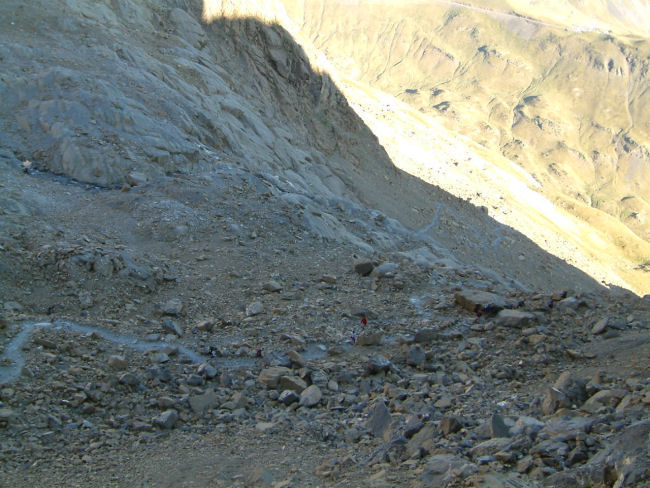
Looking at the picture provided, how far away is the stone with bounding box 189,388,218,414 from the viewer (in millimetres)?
6523

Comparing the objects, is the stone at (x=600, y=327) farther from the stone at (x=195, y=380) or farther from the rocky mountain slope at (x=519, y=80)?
the rocky mountain slope at (x=519, y=80)

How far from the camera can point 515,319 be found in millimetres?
8617

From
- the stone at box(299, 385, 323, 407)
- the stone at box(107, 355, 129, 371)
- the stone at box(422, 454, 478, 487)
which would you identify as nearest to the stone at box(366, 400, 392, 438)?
the stone at box(299, 385, 323, 407)

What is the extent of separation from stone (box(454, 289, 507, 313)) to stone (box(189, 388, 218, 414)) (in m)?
4.71

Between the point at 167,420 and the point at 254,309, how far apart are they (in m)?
3.24

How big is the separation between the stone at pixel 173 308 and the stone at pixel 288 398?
2.90 metres

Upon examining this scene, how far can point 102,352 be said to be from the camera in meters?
7.30

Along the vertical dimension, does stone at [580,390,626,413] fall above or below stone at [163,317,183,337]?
above

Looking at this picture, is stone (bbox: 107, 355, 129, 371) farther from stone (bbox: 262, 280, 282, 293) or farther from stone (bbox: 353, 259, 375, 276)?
stone (bbox: 353, 259, 375, 276)

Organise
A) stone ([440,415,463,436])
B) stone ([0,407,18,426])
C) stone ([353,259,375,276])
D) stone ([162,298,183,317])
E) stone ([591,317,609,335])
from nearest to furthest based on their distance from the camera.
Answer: stone ([440,415,463,436]) → stone ([0,407,18,426]) → stone ([591,317,609,335]) → stone ([162,298,183,317]) → stone ([353,259,375,276])

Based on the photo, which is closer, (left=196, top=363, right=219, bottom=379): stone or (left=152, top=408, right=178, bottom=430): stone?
(left=152, top=408, right=178, bottom=430): stone

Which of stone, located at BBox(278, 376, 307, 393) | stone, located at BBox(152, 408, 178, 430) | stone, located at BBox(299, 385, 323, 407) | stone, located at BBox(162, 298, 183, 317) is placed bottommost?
stone, located at BBox(162, 298, 183, 317)

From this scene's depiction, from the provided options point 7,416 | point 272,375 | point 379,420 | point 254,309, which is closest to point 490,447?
point 379,420

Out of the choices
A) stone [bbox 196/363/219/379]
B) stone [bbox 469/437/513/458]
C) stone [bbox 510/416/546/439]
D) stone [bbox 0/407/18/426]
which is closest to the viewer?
stone [bbox 469/437/513/458]
